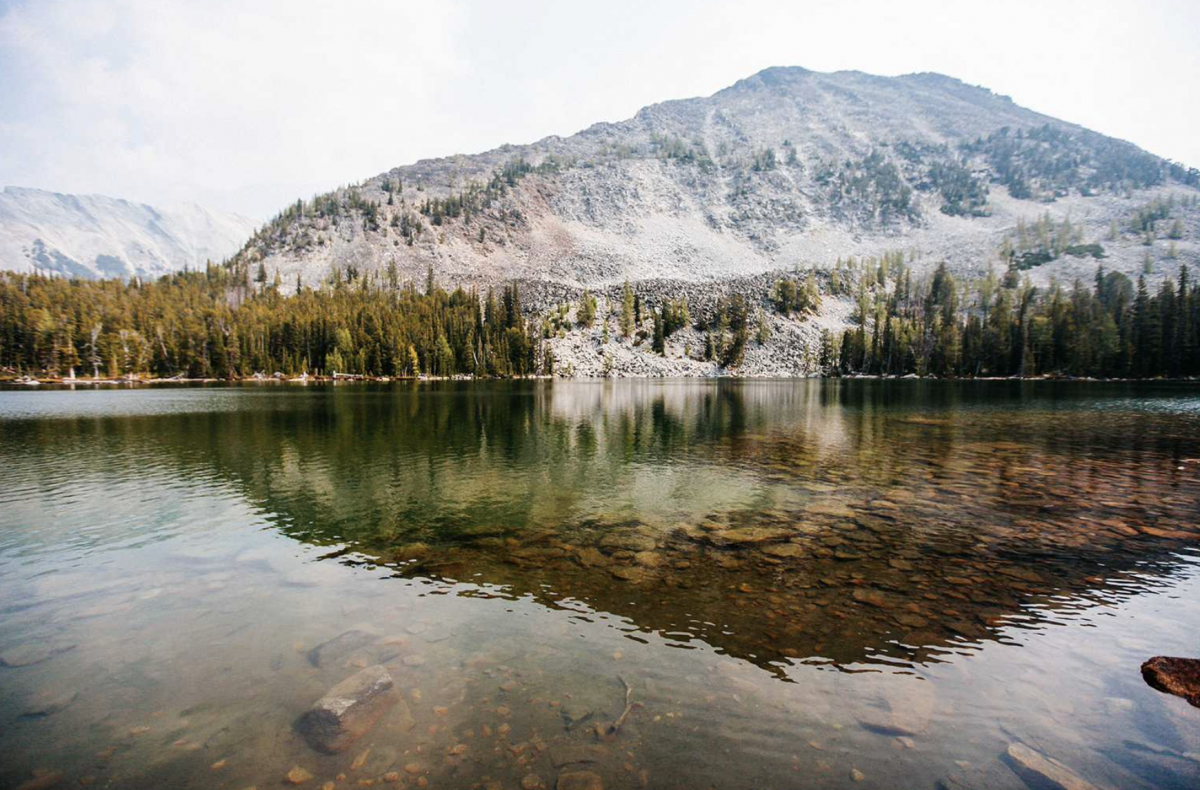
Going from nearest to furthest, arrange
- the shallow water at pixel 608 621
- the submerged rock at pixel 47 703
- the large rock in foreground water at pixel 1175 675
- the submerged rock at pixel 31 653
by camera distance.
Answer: the shallow water at pixel 608 621 → the submerged rock at pixel 47 703 → the large rock in foreground water at pixel 1175 675 → the submerged rock at pixel 31 653

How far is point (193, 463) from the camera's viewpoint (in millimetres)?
31453

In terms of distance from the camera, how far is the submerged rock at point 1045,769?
7.06 m

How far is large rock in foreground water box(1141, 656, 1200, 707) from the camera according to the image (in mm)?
9114

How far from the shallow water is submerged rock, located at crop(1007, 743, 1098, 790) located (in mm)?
112

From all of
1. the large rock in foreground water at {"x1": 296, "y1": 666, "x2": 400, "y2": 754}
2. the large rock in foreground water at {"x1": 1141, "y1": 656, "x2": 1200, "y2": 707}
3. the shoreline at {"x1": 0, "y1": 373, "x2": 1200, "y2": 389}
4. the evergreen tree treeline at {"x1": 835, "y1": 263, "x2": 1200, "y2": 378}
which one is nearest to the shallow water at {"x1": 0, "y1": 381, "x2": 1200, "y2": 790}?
the large rock in foreground water at {"x1": 296, "y1": 666, "x2": 400, "y2": 754}

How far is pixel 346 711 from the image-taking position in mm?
8555

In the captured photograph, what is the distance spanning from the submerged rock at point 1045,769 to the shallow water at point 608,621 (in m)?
0.11

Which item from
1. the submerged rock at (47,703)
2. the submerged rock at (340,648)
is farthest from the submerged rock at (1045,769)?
the submerged rock at (47,703)

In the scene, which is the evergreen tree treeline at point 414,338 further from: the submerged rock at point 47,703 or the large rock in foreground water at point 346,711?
the large rock in foreground water at point 346,711

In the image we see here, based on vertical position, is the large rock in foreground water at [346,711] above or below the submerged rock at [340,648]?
above

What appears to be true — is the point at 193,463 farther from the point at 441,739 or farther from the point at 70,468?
the point at 441,739

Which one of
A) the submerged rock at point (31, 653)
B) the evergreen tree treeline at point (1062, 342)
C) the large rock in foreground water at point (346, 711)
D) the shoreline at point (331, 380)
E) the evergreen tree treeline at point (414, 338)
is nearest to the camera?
the large rock in foreground water at point (346, 711)

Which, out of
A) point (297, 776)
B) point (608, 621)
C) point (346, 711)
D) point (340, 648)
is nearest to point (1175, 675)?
point (608, 621)

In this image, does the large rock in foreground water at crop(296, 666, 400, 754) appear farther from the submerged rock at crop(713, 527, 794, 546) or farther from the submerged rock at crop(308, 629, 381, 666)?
the submerged rock at crop(713, 527, 794, 546)
